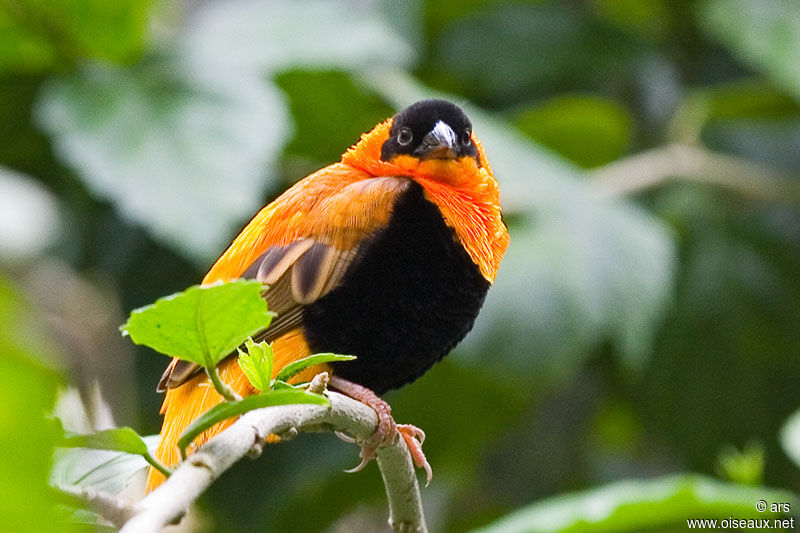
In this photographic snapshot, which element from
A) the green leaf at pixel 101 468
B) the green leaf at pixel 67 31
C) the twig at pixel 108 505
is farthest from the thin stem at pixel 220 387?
the green leaf at pixel 67 31

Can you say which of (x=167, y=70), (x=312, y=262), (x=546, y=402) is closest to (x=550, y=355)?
(x=546, y=402)

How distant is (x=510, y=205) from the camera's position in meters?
3.75

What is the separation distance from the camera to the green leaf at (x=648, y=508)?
2316mm

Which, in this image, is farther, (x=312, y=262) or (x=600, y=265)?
(x=600, y=265)

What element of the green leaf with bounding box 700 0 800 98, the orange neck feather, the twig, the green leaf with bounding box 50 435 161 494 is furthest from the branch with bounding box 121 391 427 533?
the green leaf with bounding box 700 0 800 98

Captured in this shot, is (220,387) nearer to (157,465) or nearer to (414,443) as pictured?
(157,465)

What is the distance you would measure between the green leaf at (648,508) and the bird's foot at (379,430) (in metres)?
0.40

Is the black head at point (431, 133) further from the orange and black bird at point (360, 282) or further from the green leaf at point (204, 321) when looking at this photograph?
the green leaf at point (204, 321)

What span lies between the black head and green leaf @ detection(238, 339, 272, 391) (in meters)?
1.32

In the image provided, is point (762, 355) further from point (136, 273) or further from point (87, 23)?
point (87, 23)

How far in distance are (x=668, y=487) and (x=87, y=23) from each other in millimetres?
2432

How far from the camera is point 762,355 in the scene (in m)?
4.23

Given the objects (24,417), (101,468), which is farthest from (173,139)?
(24,417)

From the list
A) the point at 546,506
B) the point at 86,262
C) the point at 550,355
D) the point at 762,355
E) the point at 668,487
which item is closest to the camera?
the point at 668,487
